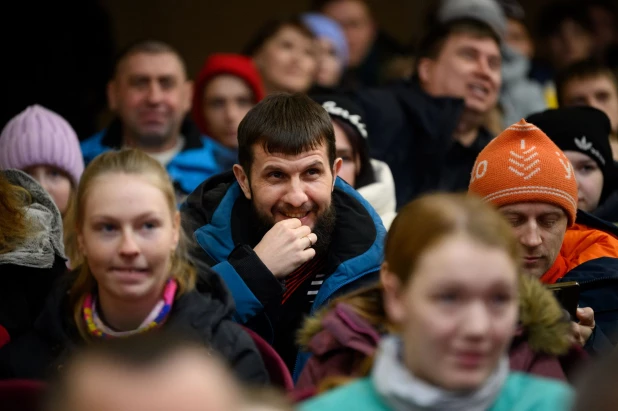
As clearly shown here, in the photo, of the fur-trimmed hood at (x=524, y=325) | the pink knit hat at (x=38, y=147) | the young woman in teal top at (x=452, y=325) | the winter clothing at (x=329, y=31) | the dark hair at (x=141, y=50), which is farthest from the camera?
the winter clothing at (x=329, y=31)

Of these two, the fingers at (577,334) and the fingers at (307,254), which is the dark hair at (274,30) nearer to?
the fingers at (307,254)

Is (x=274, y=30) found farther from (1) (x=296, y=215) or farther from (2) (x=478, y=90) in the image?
(1) (x=296, y=215)

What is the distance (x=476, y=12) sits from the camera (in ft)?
19.5

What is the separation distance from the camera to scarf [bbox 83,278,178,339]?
286 cm

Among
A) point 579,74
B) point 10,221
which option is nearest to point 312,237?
point 10,221

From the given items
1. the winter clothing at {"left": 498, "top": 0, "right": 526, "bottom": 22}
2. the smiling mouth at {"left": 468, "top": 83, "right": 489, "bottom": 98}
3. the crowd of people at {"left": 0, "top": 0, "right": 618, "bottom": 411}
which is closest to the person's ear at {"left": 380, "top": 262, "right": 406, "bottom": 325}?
the crowd of people at {"left": 0, "top": 0, "right": 618, "bottom": 411}

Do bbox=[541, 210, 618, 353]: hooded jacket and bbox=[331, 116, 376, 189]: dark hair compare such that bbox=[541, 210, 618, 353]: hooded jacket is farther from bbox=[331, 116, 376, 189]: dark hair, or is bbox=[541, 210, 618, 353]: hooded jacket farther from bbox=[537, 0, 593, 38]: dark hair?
bbox=[537, 0, 593, 38]: dark hair

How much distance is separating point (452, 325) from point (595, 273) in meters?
1.37

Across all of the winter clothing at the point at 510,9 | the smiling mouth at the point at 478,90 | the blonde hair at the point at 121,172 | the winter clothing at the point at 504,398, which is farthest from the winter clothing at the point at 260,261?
the winter clothing at the point at 510,9

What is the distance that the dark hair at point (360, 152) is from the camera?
14.6ft

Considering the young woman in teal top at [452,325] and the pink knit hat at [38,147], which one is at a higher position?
the young woman in teal top at [452,325]

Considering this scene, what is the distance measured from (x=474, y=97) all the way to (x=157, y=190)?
2627 mm

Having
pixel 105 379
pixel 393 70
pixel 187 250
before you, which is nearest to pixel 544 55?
pixel 393 70

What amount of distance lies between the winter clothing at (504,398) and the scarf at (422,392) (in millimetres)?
17
